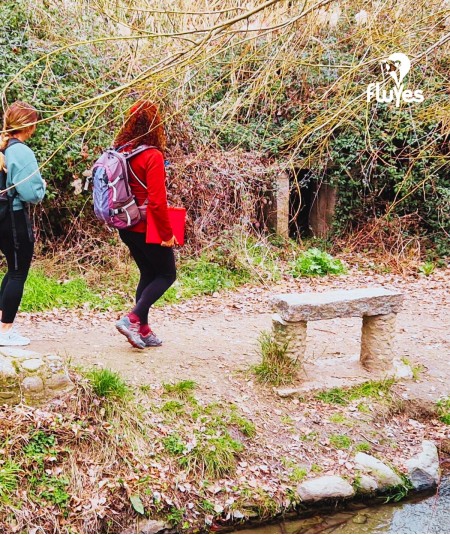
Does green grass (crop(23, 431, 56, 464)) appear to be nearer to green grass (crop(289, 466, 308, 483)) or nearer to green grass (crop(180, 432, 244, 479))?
green grass (crop(180, 432, 244, 479))

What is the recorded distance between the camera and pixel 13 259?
16.1ft

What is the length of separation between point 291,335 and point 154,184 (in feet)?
5.30

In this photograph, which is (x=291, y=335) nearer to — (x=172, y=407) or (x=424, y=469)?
(x=172, y=407)

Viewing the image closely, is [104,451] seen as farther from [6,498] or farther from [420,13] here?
[420,13]

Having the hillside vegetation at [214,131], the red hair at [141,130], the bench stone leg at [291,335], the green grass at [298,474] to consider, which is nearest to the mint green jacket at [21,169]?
the red hair at [141,130]

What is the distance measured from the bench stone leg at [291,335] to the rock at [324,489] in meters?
1.05

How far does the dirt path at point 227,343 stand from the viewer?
5.23 m

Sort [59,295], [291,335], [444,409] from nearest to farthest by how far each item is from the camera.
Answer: [291,335]
[444,409]
[59,295]

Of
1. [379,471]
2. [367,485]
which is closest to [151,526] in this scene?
[367,485]

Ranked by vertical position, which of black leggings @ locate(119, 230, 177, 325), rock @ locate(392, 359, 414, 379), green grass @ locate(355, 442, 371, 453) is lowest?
green grass @ locate(355, 442, 371, 453)

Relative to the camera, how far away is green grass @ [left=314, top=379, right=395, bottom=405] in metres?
5.26

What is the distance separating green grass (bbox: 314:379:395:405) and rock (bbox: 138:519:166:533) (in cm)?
176

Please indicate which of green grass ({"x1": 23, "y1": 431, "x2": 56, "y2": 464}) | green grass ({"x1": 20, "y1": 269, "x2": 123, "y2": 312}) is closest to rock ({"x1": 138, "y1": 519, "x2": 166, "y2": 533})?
green grass ({"x1": 23, "y1": 431, "x2": 56, "y2": 464})

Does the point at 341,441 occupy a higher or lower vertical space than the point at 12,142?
lower
